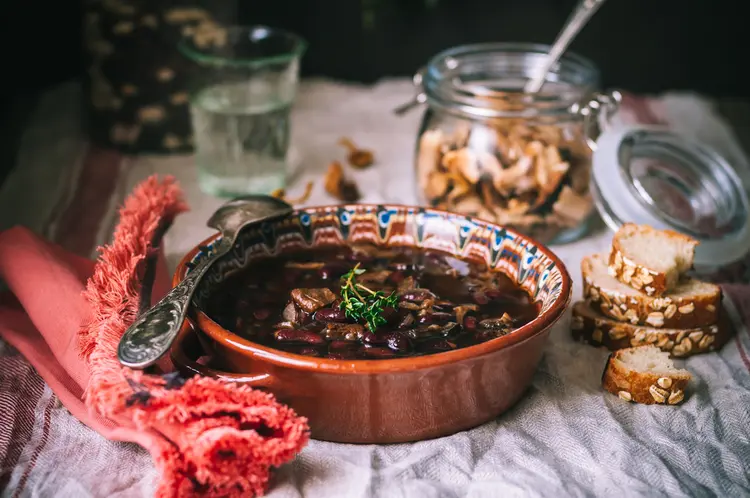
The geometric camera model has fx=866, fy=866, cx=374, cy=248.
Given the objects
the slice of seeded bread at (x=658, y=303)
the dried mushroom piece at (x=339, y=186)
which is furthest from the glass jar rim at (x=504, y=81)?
the slice of seeded bread at (x=658, y=303)

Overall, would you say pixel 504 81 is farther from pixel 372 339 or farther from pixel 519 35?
pixel 372 339

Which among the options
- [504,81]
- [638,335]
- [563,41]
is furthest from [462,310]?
[504,81]

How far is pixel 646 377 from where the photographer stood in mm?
1441

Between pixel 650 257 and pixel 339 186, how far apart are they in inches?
36.8

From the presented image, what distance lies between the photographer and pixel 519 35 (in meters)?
3.14

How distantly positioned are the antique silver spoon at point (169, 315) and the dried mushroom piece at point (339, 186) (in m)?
0.66

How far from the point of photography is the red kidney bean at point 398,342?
1.30 meters

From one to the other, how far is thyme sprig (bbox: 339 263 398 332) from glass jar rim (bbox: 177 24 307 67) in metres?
0.92

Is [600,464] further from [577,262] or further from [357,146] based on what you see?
[357,146]

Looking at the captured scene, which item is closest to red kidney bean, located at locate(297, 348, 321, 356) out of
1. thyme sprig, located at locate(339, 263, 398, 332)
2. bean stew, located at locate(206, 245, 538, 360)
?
bean stew, located at locate(206, 245, 538, 360)

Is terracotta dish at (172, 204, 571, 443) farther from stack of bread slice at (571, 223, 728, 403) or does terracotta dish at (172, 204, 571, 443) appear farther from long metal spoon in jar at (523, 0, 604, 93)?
long metal spoon in jar at (523, 0, 604, 93)

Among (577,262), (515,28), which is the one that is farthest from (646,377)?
(515,28)

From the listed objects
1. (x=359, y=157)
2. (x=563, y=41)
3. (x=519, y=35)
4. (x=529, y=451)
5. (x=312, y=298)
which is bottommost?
(x=359, y=157)

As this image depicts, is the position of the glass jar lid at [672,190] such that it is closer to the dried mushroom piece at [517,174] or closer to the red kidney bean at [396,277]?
the dried mushroom piece at [517,174]
